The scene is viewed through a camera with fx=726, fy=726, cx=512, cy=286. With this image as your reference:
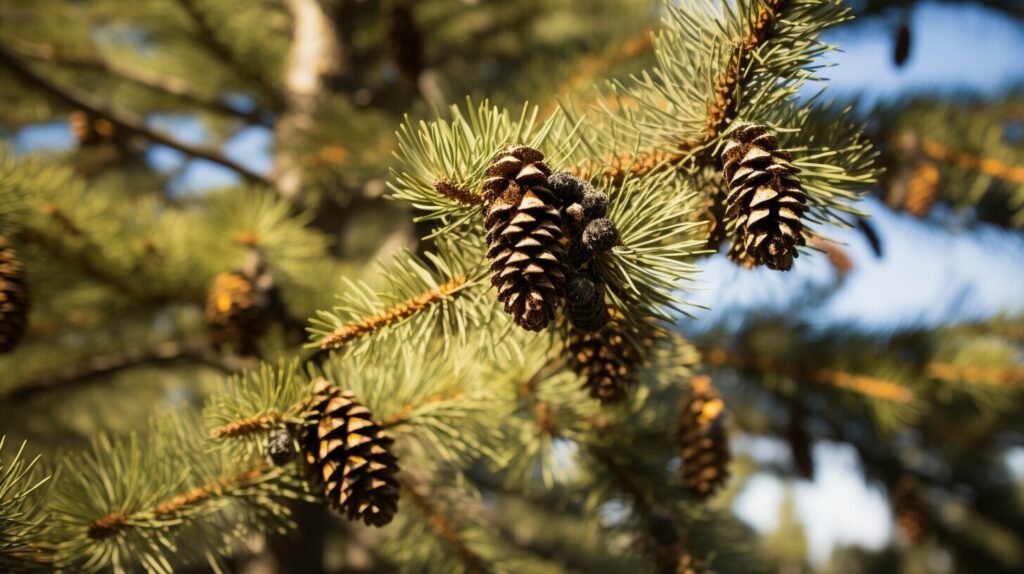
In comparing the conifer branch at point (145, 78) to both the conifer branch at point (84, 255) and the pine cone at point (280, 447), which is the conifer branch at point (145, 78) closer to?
the conifer branch at point (84, 255)

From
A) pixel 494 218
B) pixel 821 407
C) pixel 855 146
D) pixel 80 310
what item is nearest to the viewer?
pixel 494 218

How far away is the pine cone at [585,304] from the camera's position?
0.69m

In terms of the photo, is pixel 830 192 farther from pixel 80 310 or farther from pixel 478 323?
pixel 80 310

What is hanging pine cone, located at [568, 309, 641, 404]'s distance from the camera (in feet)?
2.68

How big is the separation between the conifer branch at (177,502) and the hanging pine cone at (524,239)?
45 cm

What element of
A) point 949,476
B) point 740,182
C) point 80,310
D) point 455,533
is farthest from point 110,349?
point 949,476

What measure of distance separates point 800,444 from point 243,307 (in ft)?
4.02

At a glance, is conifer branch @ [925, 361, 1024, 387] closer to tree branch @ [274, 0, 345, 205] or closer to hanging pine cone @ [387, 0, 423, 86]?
hanging pine cone @ [387, 0, 423, 86]

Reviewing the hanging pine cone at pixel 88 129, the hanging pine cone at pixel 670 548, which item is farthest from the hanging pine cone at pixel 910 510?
the hanging pine cone at pixel 88 129

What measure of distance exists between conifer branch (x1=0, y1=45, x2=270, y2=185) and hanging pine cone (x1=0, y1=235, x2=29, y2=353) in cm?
62

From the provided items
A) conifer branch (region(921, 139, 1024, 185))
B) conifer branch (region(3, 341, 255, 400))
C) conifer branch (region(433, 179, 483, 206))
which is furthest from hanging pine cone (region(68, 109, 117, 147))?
conifer branch (region(921, 139, 1024, 185))

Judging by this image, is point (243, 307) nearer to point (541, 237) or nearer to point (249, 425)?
point (249, 425)

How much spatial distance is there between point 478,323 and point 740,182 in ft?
1.01

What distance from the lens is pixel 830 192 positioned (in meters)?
0.79
